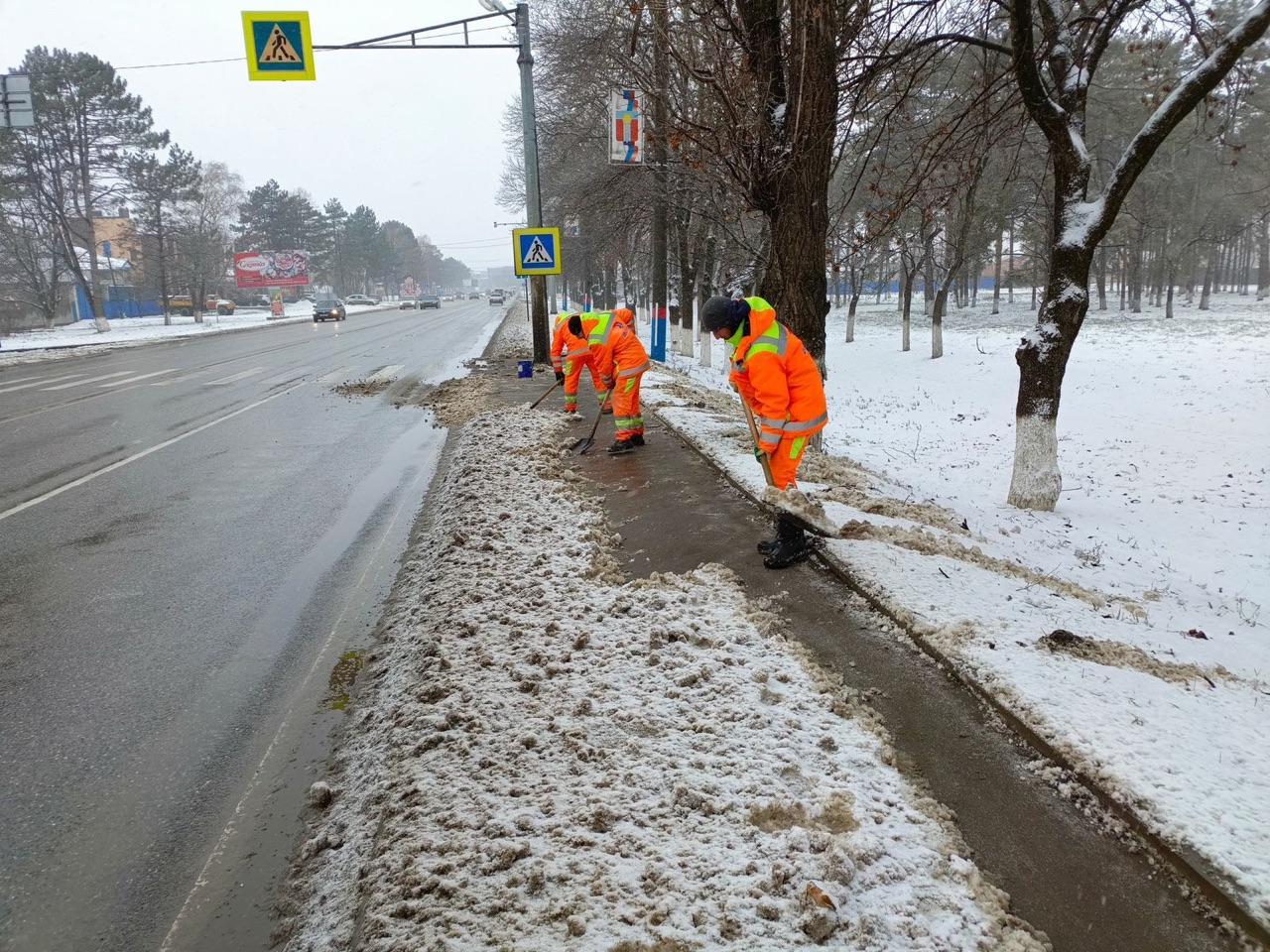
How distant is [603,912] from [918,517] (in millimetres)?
5006

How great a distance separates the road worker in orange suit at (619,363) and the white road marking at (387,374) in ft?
29.1

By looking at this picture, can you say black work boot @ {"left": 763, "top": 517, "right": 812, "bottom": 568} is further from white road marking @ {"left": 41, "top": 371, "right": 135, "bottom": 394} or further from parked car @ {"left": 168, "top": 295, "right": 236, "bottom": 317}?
parked car @ {"left": 168, "top": 295, "right": 236, "bottom": 317}

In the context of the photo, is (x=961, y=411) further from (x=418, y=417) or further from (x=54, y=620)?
(x=54, y=620)

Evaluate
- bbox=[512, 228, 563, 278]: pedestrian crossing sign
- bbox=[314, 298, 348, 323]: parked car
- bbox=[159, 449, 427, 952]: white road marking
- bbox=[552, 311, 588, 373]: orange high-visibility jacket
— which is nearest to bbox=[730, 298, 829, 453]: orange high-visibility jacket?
bbox=[159, 449, 427, 952]: white road marking

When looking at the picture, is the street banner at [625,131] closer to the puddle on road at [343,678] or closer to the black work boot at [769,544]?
the black work boot at [769,544]

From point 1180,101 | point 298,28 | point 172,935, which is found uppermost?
point 298,28

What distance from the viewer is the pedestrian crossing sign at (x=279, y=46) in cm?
1165

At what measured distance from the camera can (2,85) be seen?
17.1m

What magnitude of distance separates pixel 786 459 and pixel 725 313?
0.98 metres

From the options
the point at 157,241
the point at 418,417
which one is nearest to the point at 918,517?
the point at 418,417

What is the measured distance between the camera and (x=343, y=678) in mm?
4000

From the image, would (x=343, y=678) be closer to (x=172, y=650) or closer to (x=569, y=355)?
(x=172, y=650)

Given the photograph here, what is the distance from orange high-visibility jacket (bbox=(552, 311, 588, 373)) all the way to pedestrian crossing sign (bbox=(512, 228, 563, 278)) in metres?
6.18

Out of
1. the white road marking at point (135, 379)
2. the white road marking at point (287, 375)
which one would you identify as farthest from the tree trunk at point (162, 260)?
the white road marking at point (287, 375)
